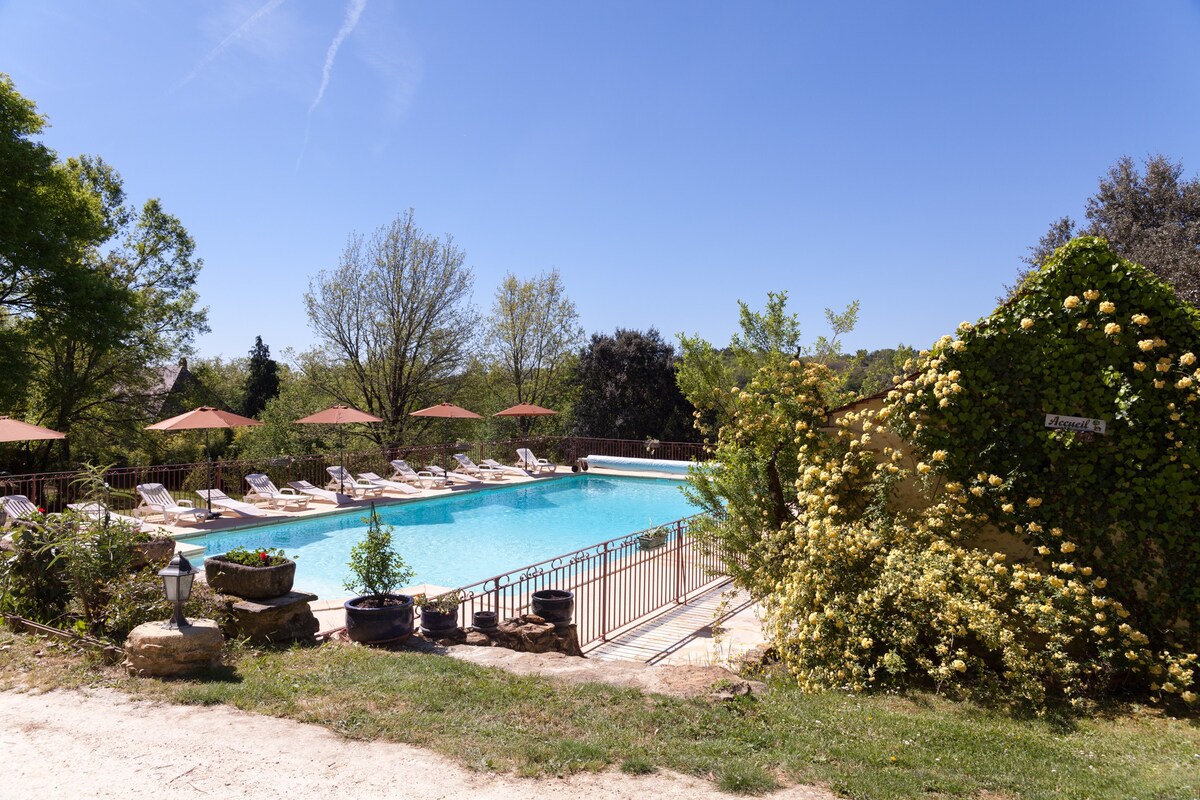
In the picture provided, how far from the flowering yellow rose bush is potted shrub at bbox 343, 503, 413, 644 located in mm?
3419

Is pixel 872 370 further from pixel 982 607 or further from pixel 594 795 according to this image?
pixel 594 795

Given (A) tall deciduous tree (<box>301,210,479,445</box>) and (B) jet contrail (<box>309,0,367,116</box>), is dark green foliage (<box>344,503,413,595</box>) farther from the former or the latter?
(A) tall deciduous tree (<box>301,210,479,445</box>)

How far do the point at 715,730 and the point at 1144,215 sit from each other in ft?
82.0

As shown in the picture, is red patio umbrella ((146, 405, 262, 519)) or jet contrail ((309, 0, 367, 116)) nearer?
jet contrail ((309, 0, 367, 116))

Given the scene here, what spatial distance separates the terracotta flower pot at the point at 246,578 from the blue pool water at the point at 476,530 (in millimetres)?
4204

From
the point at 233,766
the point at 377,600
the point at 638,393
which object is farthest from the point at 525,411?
the point at 233,766

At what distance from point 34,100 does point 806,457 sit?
20762 mm

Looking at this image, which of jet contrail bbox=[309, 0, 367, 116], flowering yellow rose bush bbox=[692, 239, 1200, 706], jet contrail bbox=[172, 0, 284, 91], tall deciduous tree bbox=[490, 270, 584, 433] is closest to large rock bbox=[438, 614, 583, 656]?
flowering yellow rose bush bbox=[692, 239, 1200, 706]

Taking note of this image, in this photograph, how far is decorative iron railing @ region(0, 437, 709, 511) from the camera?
47.6 ft

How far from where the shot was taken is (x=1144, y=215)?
71.2 ft

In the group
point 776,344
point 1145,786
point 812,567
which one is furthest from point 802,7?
point 1145,786

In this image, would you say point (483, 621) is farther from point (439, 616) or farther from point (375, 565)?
point (375, 565)

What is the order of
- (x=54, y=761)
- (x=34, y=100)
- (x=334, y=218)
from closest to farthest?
(x=54, y=761) → (x=34, y=100) → (x=334, y=218)

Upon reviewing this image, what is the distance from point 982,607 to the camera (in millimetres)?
4984
